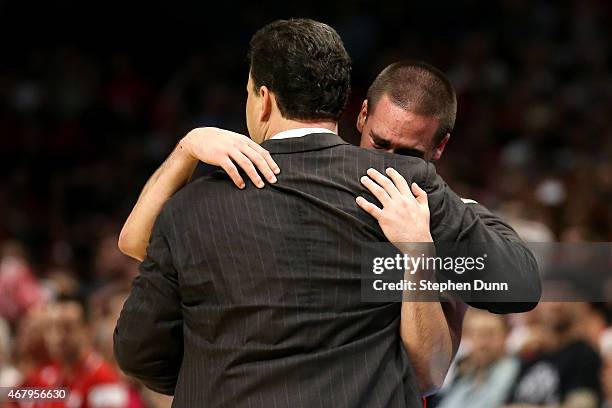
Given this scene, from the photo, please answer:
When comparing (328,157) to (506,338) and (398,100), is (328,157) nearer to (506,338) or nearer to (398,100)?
(398,100)

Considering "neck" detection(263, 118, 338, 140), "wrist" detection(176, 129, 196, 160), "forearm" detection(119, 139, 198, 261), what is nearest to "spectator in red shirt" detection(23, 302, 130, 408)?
"forearm" detection(119, 139, 198, 261)

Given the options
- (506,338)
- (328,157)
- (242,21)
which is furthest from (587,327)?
(242,21)

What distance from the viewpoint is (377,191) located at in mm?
2270

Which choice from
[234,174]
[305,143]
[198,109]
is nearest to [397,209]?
[305,143]

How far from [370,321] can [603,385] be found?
10.5 feet

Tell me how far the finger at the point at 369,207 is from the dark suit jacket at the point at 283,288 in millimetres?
15

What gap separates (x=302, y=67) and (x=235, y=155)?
0.76 ft

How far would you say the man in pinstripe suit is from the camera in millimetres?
2217

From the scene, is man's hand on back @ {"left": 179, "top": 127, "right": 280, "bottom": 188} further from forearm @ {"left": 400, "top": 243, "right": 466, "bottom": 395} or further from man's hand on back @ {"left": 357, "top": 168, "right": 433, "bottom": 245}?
forearm @ {"left": 400, "top": 243, "right": 466, "bottom": 395}

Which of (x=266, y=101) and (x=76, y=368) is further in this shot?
(x=76, y=368)

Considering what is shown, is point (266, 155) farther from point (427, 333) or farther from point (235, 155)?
point (427, 333)

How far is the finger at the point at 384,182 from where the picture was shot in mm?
2279

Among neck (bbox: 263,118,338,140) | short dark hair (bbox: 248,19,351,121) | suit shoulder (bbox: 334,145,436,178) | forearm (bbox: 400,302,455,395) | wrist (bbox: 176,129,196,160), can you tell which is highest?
short dark hair (bbox: 248,19,351,121)

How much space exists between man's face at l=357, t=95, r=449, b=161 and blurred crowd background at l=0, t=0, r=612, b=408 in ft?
10.8
